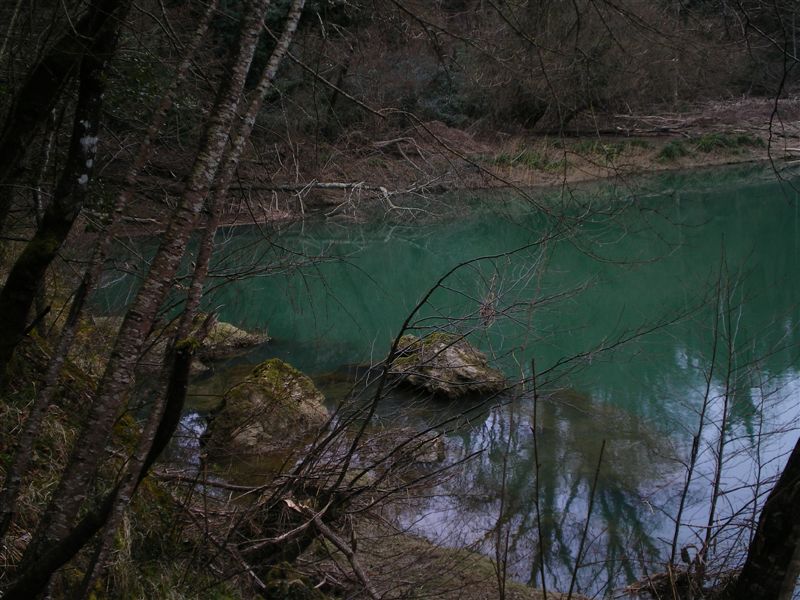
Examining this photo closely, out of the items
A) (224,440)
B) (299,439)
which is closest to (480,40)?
(224,440)

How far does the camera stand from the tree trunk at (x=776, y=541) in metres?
3.28

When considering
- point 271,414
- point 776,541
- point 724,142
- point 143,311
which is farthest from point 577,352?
point 724,142

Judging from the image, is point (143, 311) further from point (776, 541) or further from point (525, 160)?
point (525, 160)

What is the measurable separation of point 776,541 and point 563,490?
141 inches

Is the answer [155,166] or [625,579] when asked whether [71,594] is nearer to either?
[155,166]

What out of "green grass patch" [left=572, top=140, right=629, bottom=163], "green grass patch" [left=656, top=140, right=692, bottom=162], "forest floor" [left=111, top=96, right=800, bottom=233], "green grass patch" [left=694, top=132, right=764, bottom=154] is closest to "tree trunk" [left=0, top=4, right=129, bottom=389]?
"forest floor" [left=111, top=96, right=800, bottom=233]

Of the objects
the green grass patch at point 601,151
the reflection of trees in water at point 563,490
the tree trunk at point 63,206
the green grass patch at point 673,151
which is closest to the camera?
the tree trunk at point 63,206

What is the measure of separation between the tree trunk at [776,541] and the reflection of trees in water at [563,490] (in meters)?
1.46

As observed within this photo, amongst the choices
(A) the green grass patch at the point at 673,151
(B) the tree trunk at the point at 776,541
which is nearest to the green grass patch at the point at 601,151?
(B) the tree trunk at the point at 776,541

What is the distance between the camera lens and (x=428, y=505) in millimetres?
6047

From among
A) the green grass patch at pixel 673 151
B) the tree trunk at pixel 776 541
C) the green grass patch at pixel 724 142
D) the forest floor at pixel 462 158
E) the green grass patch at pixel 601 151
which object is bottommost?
the tree trunk at pixel 776 541

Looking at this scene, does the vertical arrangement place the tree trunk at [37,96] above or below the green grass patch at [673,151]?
below

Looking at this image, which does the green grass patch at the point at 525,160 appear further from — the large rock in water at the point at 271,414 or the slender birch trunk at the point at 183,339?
the slender birch trunk at the point at 183,339

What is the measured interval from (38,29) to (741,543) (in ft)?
16.7
